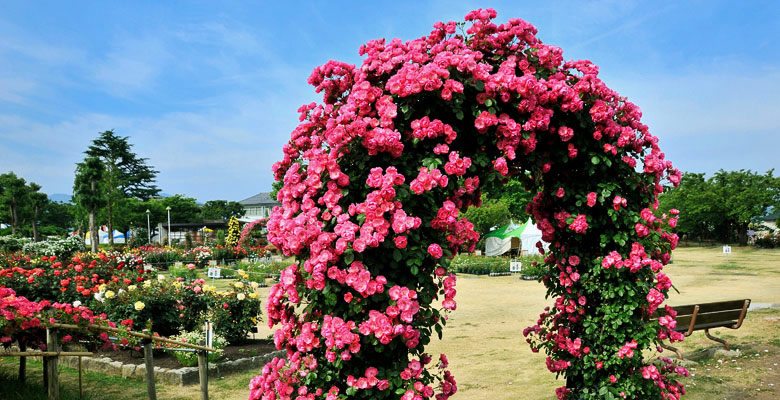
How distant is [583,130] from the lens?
3.88 meters

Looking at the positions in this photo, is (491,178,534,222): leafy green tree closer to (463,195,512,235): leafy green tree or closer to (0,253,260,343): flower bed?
(463,195,512,235): leafy green tree

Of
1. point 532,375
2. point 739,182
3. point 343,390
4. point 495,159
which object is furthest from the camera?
point 739,182

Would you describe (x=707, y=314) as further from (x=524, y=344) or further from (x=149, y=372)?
(x=149, y=372)

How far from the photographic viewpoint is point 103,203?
131 feet

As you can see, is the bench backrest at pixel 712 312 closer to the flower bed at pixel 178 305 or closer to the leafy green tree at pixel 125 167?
the flower bed at pixel 178 305

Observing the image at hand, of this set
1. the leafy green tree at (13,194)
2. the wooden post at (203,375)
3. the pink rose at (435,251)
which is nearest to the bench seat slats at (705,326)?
the pink rose at (435,251)

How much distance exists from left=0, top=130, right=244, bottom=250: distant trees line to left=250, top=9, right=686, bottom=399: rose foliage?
36501 mm

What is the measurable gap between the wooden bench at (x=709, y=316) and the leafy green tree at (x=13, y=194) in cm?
5290

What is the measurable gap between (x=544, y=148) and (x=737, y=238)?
2070 inches

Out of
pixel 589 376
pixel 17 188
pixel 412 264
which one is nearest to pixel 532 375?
pixel 589 376

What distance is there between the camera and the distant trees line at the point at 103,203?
128ft

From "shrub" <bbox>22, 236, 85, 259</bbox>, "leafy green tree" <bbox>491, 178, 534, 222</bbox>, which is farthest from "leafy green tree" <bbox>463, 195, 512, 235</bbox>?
"shrub" <bbox>22, 236, 85, 259</bbox>

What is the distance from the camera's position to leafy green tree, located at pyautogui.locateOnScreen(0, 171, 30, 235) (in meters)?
46.1

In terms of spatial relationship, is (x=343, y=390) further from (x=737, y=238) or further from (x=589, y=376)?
(x=737, y=238)
